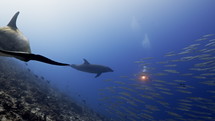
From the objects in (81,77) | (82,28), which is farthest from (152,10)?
(81,77)

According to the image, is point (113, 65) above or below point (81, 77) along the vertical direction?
above

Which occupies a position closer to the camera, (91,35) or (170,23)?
(170,23)

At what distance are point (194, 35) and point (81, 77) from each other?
132534 mm

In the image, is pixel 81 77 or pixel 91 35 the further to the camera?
pixel 81 77

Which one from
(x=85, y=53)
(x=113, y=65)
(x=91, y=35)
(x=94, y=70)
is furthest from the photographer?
(x=85, y=53)

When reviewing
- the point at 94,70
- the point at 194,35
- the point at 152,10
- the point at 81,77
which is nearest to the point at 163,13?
the point at 152,10

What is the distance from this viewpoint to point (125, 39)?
14200 centimetres

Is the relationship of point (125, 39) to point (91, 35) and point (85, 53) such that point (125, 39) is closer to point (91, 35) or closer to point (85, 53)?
point (91, 35)

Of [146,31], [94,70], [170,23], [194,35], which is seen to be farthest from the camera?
[146,31]

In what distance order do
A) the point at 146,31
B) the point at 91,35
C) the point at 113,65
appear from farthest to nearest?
the point at 91,35
the point at 113,65
the point at 146,31

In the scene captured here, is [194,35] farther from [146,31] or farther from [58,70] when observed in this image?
[58,70]

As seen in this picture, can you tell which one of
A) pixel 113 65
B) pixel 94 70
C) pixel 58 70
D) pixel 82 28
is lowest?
pixel 94 70

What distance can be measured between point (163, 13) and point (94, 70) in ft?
319

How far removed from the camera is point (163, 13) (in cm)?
10119
